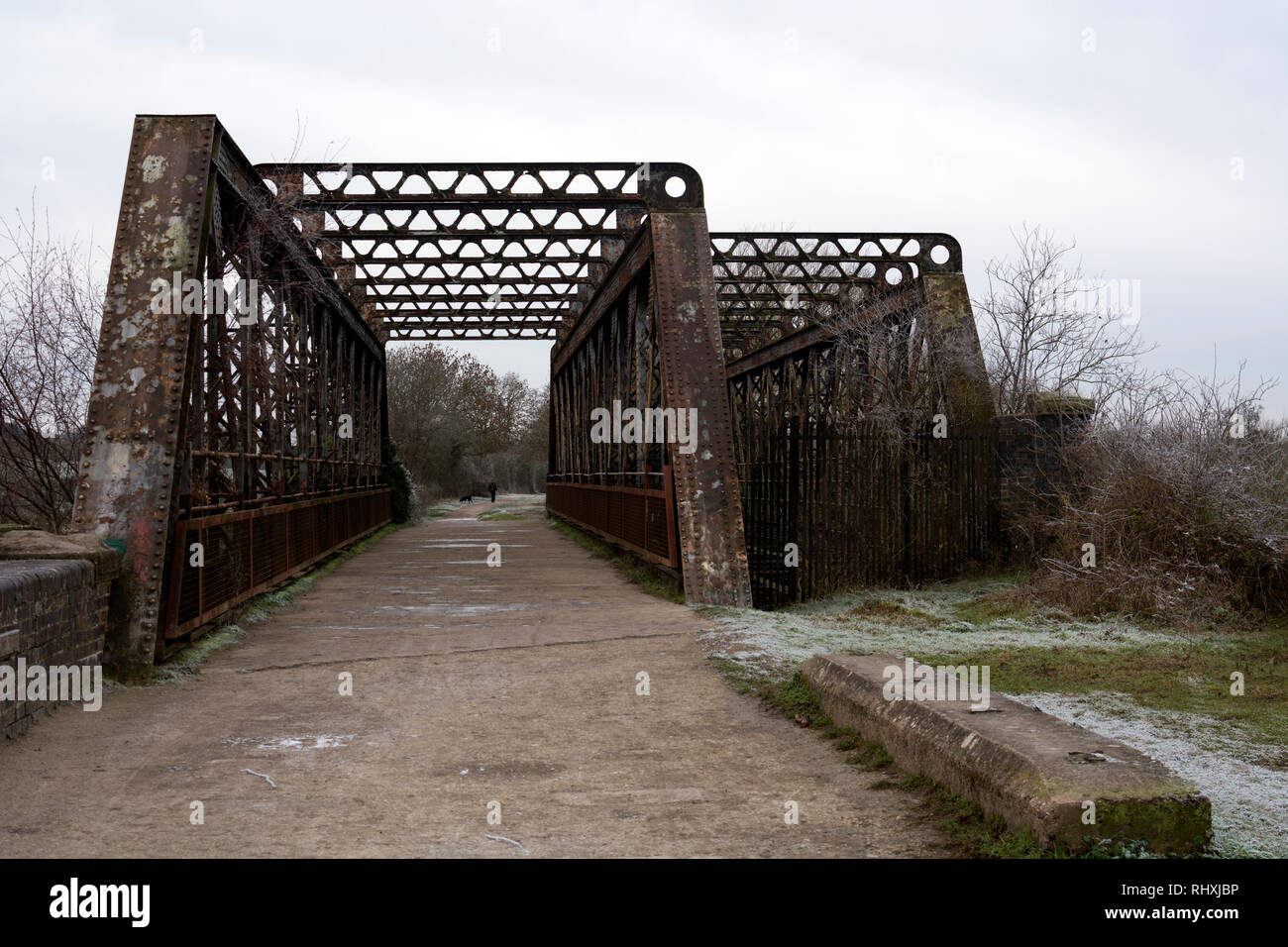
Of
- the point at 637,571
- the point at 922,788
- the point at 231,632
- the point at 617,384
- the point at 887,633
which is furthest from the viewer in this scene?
the point at 617,384

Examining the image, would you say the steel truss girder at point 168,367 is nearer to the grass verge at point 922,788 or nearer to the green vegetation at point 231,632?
the green vegetation at point 231,632

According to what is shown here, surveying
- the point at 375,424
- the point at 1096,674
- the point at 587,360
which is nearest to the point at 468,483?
the point at 375,424

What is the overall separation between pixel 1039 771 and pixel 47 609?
5.19m

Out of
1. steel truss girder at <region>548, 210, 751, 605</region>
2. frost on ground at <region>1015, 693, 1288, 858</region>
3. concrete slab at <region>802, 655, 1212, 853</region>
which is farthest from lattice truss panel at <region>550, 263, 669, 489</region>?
concrete slab at <region>802, 655, 1212, 853</region>

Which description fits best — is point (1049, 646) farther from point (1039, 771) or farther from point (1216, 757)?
point (1039, 771)

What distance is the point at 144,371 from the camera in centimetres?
768

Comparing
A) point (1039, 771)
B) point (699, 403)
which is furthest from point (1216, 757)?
point (699, 403)

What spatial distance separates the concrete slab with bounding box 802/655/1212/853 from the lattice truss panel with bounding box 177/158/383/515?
18.2ft

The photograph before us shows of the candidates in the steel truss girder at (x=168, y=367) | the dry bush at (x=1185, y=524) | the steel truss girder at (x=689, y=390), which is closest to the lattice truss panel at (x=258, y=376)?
the steel truss girder at (x=168, y=367)

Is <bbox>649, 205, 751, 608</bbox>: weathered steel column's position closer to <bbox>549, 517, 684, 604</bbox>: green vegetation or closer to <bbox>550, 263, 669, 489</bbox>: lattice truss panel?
<bbox>550, 263, 669, 489</bbox>: lattice truss panel

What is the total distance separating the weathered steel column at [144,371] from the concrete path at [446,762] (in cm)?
89

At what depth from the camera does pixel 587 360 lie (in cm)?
2152

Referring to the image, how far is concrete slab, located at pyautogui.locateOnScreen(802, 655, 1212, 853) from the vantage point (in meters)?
3.43
